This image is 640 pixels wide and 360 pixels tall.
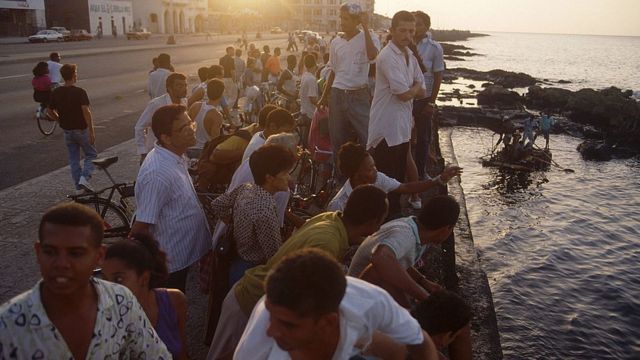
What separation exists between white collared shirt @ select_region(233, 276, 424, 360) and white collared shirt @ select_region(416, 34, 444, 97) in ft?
19.9

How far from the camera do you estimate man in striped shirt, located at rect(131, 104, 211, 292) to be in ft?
11.9

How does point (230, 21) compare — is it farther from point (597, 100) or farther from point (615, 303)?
point (615, 303)

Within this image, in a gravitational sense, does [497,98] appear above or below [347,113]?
below

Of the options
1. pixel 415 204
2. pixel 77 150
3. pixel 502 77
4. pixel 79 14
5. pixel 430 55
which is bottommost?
pixel 502 77

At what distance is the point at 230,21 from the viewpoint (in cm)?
9962

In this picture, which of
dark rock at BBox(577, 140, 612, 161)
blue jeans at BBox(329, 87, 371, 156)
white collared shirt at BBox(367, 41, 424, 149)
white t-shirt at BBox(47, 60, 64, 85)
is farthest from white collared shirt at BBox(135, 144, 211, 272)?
dark rock at BBox(577, 140, 612, 161)

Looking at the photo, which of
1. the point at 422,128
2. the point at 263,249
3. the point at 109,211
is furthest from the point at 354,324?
the point at 422,128

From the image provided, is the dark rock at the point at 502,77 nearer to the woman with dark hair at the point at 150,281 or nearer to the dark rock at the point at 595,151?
the dark rock at the point at 595,151

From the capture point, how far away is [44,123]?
12.6 meters

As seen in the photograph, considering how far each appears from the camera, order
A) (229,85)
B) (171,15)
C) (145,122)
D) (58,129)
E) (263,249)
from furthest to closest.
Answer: (171,15), (229,85), (58,129), (145,122), (263,249)

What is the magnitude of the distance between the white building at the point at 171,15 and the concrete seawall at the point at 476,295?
256 ft

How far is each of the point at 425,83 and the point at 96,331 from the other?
6685 millimetres

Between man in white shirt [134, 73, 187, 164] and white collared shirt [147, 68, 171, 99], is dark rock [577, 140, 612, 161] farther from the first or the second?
man in white shirt [134, 73, 187, 164]

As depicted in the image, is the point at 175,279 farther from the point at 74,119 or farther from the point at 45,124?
the point at 45,124
